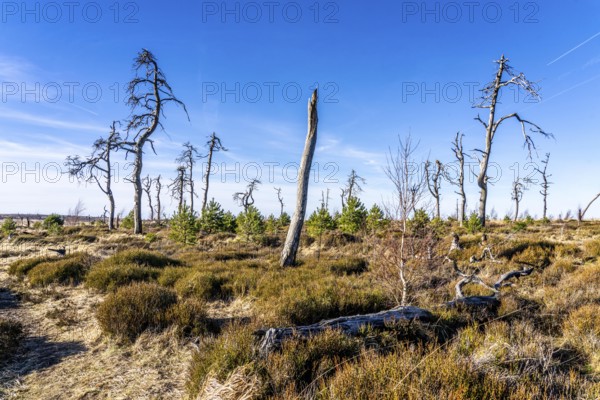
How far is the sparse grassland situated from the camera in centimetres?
270

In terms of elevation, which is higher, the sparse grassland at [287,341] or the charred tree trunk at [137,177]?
the charred tree trunk at [137,177]

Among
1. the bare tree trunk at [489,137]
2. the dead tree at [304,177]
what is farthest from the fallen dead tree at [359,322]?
the bare tree trunk at [489,137]

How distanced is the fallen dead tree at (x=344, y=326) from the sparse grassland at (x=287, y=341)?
121 mm

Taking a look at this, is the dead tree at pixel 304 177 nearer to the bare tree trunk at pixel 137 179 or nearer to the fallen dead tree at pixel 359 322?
the fallen dead tree at pixel 359 322

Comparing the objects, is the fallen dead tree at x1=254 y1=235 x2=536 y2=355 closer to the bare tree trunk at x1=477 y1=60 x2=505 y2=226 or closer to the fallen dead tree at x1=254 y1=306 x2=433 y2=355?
the fallen dead tree at x1=254 y1=306 x2=433 y2=355

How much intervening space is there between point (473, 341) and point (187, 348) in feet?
12.8

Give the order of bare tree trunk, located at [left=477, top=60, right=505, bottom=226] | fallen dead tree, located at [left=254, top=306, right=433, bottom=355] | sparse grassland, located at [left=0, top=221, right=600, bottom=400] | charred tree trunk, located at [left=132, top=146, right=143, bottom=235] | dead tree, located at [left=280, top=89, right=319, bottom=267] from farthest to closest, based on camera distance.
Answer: charred tree trunk, located at [left=132, top=146, right=143, bottom=235]
bare tree trunk, located at [left=477, top=60, right=505, bottom=226]
dead tree, located at [left=280, top=89, right=319, bottom=267]
fallen dead tree, located at [left=254, top=306, right=433, bottom=355]
sparse grassland, located at [left=0, top=221, right=600, bottom=400]

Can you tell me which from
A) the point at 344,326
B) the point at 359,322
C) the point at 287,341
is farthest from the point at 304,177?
the point at 287,341

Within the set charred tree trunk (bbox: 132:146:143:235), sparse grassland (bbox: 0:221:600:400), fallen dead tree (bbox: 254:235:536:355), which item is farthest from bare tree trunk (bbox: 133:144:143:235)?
fallen dead tree (bbox: 254:235:536:355)

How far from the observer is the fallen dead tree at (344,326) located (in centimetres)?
343

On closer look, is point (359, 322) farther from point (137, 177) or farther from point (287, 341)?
point (137, 177)

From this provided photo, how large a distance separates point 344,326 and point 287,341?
101 centimetres

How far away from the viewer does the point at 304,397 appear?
261 centimetres

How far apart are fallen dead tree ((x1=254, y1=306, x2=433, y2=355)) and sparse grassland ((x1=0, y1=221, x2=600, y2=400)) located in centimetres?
12
